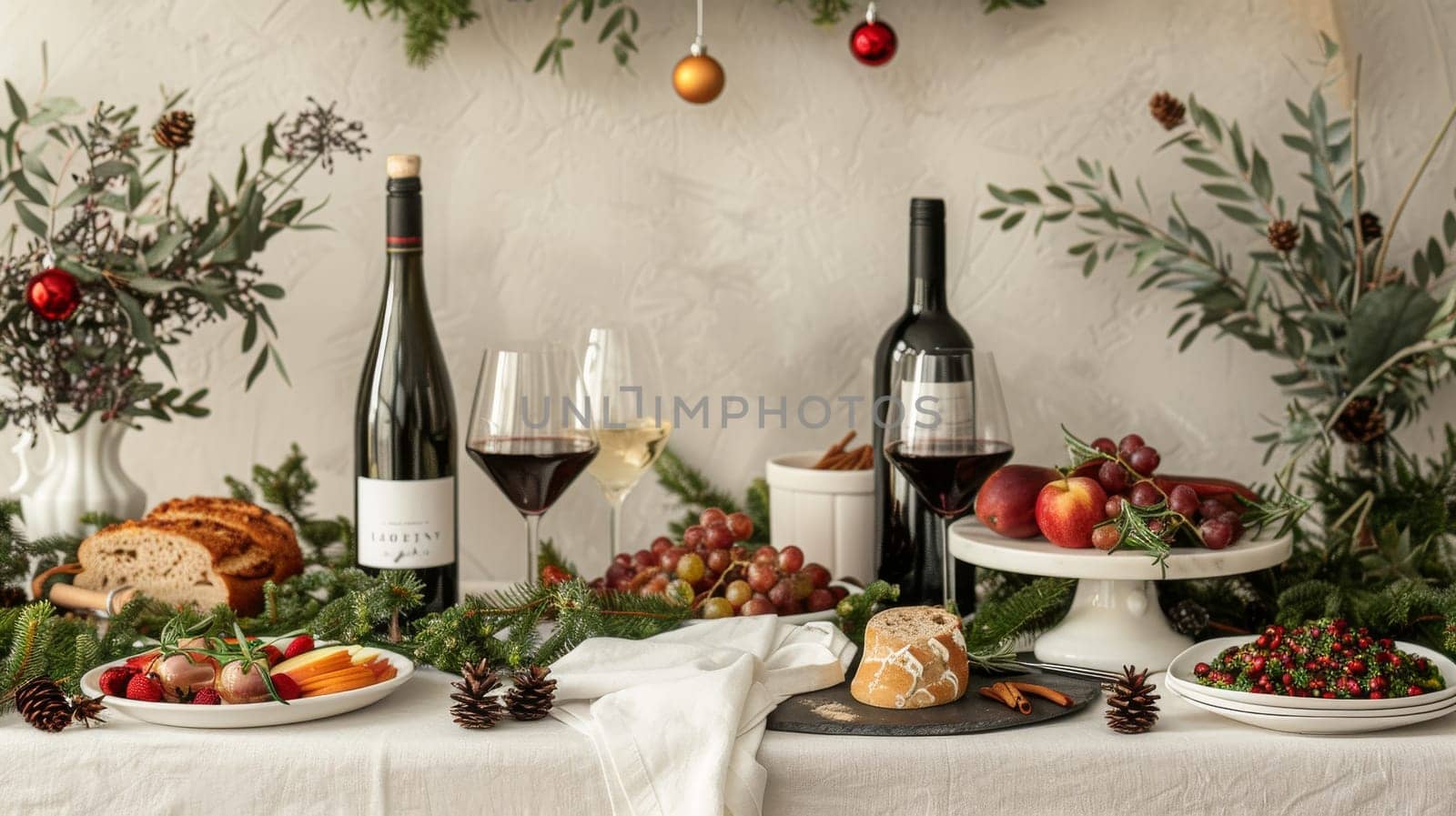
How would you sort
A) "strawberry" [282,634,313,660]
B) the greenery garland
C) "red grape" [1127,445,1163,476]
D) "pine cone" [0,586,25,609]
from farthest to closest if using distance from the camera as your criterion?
the greenery garland → "pine cone" [0,586,25,609] → "red grape" [1127,445,1163,476] → "strawberry" [282,634,313,660]

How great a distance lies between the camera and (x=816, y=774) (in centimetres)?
75

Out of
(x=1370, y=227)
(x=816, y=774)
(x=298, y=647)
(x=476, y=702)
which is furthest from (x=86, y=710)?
(x=1370, y=227)

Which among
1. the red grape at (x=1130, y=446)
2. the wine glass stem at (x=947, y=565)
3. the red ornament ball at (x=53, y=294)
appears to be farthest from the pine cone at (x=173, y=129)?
the red grape at (x=1130, y=446)

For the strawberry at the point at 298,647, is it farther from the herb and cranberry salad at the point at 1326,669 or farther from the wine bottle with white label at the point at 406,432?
the herb and cranberry salad at the point at 1326,669

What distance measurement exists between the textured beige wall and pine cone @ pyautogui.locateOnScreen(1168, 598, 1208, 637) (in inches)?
20.2

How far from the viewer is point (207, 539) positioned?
1.04 meters

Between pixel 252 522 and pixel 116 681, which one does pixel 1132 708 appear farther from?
pixel 252 522

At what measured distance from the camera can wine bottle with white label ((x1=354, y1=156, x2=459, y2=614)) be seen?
1.01 metres

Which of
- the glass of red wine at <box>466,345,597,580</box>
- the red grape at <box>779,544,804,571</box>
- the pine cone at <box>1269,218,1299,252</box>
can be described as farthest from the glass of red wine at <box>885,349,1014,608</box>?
the pine cone at <box>1269,218,1299,252</box>

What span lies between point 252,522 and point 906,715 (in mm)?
617

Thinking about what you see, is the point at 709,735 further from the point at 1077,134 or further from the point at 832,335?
the point at 1077,134

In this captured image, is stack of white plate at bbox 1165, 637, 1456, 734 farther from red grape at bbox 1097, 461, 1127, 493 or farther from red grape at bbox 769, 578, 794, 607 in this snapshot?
red grape at bbox 769, 578, 794, 607

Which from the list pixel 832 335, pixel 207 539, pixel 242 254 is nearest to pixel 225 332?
pixel 242 254

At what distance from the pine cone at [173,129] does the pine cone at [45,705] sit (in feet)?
1.84
